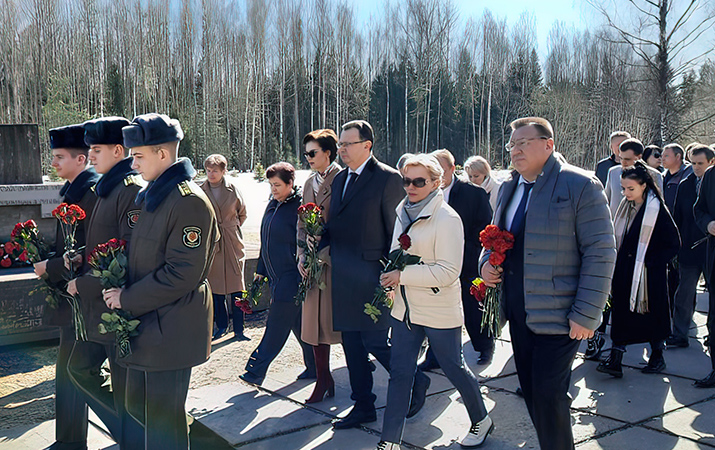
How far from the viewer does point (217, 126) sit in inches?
1414

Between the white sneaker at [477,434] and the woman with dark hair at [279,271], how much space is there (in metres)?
1.90

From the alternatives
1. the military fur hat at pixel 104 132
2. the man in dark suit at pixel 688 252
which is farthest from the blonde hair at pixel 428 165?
the man in dark suit at pixel 688 252

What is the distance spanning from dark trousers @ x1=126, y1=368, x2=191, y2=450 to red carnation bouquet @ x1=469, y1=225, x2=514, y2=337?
5.43 ft

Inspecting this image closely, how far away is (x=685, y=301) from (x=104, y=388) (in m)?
5.81

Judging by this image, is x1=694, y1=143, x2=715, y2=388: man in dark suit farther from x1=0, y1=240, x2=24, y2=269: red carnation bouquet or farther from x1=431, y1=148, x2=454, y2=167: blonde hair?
x1=0, y1=240, x2=24, y2=269: red carnation bouquet

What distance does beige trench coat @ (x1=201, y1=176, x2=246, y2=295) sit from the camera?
720 cm

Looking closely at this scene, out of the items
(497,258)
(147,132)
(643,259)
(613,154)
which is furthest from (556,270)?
(613,154)

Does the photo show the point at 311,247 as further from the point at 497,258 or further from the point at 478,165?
the point at 478,165

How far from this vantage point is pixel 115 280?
3141 mm

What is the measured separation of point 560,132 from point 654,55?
24527 mm

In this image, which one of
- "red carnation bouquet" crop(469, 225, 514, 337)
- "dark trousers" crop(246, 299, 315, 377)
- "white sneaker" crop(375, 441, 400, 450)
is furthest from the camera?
"dark trousers" crop(246, 299, 315, 377)

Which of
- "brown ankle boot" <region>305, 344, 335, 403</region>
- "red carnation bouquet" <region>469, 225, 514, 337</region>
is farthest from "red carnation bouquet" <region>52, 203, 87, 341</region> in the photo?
"red carnation bouquet" <region>469, 225, 514, 337</region>

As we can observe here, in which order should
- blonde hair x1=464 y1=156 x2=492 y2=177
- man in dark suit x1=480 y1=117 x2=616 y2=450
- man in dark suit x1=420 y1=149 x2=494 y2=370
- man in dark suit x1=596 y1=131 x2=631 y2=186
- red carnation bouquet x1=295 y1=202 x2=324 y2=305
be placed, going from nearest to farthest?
man in dark suit x1=480 y1=117 x2=616 y2=450, red carnation bouquet x1=295 y1=202 x2=324 y2=305, man in dark suit x1=420 y1=149 x2=494 y2=370, blonde hair x1=464 y1=156 x2=492 y2=177, man in dark suit x1=596 y1=131 x2=631 y2=186

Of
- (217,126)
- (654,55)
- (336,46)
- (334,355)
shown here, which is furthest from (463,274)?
(336,46)
